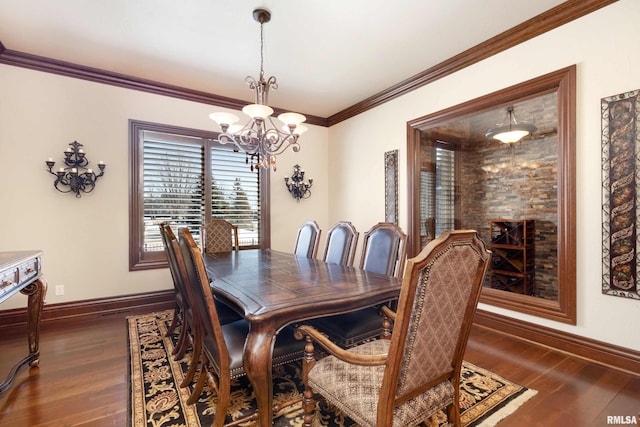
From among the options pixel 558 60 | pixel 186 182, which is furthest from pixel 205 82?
pixel 558 60

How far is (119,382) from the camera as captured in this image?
6.73 feet

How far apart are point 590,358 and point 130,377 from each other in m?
3.46

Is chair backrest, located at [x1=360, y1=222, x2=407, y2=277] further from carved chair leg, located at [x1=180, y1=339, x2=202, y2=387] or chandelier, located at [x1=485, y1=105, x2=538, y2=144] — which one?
chandelier, located at [x1=485, y1=105, x2=538, y2=144]

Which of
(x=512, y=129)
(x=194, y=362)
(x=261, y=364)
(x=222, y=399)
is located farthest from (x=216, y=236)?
(x=512, y=129)

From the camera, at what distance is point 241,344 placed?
164cm

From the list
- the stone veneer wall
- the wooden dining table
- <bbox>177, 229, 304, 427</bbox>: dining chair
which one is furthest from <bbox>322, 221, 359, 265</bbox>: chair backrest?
the stone veneer wall

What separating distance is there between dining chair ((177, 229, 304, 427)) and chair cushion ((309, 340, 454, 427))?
32 cm

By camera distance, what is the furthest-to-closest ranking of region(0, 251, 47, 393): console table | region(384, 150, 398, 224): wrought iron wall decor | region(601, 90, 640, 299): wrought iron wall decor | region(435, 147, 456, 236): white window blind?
region(435, 147, 456, 236): white window blind, region(384, 150, 398, 224): wrought iron wall decor, region(601, 90, 640, 299): wrought iron wall decor, region(0, 251, 47, 393): console table

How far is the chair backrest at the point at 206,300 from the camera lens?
4.64ft

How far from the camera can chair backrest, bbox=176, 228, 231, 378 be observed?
1415 mm

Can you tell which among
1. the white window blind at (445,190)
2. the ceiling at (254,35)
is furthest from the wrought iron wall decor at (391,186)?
the ceiling at (254,35)

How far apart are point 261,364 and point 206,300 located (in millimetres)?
399

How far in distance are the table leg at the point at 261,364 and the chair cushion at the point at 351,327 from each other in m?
0.57

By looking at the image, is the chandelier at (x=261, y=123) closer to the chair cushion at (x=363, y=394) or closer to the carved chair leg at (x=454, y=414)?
the chair cushion at (x=363, y=394)
